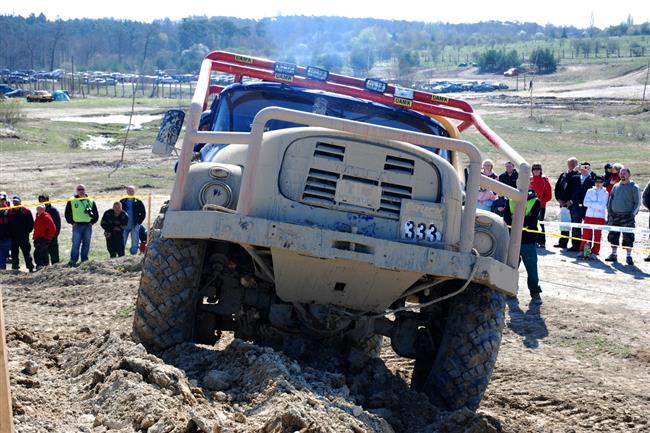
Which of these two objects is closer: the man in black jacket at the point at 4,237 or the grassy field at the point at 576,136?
the man in black jacket at the point at 4,237

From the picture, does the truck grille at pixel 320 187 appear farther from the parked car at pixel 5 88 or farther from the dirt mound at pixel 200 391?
the parked car at pixel 5 88

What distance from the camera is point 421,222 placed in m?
7.84

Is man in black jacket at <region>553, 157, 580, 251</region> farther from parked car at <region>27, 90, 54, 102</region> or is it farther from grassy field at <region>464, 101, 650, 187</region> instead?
parked car at <region>27, 90, 54, 102</region>

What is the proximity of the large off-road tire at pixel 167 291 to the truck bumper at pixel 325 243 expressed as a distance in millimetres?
363

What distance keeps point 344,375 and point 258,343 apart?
85 cm

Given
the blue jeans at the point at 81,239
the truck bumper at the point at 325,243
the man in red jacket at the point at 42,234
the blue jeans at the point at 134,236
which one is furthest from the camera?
the blue jeans at the point at 134,236

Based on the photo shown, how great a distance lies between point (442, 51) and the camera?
354ft

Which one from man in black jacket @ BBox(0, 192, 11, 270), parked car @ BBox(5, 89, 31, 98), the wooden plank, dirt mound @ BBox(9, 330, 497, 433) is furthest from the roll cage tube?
parked car @ BBox(5, 89, 31, 98)

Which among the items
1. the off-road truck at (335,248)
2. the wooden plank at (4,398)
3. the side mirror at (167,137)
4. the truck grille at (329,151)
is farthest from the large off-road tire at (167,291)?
the wooden plank at (4,398)

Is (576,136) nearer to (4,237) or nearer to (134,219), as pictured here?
(134,219)

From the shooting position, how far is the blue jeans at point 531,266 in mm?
13250

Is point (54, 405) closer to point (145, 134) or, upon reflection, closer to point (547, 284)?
point (547, 284)

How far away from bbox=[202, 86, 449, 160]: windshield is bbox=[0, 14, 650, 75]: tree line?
3891cm

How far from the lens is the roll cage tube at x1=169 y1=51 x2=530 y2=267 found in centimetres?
784
